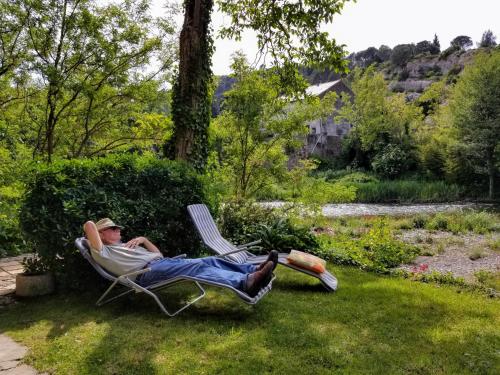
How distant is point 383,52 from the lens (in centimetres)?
7494

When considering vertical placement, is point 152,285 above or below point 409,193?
above

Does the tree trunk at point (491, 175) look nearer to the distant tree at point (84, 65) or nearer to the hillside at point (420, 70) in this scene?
the distant tree at point (84, 65)

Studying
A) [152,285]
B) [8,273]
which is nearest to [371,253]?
[152,285]

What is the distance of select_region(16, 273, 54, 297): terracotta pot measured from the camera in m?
4.61

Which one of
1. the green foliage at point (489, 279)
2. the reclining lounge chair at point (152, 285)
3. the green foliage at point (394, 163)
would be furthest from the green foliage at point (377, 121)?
the reclining lounge chair at point (152, 285)

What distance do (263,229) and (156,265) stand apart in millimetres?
3017

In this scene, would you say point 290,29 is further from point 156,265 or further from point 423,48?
point 423,48

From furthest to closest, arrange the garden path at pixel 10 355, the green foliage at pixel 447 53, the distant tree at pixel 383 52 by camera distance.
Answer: the distant tree at pixel 383 52 → the green foliage at pixel 447 53 → the garden path at pixel 10 355

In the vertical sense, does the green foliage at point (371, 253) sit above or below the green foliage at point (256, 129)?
below

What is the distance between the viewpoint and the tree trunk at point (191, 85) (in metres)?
7.09

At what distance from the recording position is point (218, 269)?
4.26 metres

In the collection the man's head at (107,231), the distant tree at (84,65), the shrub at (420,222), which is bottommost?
the shrub at (420,222)

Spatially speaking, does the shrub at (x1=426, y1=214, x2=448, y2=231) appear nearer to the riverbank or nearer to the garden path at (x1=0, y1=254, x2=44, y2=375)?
the riverbank

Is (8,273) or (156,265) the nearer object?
(156,265)
